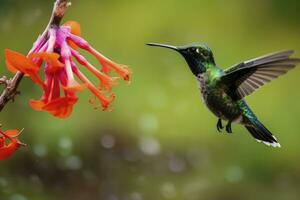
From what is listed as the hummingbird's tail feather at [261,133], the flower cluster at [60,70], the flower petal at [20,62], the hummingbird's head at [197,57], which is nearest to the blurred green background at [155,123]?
the hummingbird's tail feather at [261,133]

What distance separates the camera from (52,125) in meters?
2.19

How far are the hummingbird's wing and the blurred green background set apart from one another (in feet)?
3.63

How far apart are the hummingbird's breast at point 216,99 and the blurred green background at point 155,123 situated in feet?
3.58

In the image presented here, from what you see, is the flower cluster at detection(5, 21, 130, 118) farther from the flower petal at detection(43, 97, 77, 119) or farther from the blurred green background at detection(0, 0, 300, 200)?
the blurred green background at detection(0, 0, 300, 200)

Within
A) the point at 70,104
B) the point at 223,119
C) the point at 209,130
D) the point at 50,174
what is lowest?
the point at 50,174

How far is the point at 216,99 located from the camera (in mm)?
1114

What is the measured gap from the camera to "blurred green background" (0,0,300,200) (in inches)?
86.7

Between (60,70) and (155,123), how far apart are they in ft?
4.97

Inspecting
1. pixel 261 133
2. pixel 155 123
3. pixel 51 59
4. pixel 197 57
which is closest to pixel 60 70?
pixel 51 59

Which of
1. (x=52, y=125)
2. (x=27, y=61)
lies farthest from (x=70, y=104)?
(x=52, y=125)

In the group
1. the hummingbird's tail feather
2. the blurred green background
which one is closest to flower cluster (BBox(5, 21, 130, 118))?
the hummingbird's tail feather

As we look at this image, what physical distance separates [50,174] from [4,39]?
54cm

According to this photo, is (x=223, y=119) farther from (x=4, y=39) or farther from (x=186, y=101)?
(x=4, y=39)

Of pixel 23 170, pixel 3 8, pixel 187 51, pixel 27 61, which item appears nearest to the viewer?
pixel 27 61
